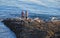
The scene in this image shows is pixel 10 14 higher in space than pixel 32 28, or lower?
higher

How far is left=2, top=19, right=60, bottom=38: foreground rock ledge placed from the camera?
10.3ft

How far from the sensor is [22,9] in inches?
134

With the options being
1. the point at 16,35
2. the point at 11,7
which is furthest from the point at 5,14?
the point at 16,35

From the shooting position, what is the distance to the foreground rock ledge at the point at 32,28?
3143 mm

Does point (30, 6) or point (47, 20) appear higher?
point (30, 6)

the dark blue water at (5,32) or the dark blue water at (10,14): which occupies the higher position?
the dark blue water at (10,14)

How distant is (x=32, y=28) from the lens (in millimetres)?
3223

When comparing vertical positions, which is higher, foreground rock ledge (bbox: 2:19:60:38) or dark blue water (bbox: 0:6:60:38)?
dark blue water (bbox: 0:6:60:38)

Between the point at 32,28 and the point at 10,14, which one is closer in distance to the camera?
the point at 32,28

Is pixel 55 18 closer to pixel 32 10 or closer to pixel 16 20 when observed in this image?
Result: pixel 32 10

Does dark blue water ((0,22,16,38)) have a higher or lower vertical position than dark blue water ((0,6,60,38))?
lower

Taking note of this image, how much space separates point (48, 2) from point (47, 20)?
467mm

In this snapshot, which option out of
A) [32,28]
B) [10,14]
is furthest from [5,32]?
[32,28]

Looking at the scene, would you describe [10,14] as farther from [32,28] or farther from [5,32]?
[32,28]
